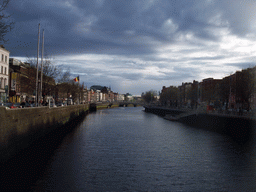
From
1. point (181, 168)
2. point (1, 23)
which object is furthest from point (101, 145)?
point (1, 23)

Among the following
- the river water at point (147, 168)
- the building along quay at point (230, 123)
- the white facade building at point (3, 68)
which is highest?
the white facade building at point (3, 68)

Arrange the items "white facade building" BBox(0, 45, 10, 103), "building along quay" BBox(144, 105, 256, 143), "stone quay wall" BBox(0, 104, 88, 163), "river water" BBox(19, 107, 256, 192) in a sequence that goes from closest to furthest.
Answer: "river water" BBox(19, 107, 256, 192) → "stone quay wall" BBox(0, 104, 88, 163) → "building along quay" BBox(144, 105, 256, 143) → "white facade building" BBox(0, 45, 10, 103)

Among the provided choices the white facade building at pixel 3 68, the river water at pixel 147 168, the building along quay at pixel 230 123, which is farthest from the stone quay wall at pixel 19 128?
the white facade building at pixel 3 68

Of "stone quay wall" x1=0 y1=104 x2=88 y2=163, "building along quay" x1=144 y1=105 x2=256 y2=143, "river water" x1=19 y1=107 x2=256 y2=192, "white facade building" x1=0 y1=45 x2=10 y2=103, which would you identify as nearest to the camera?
"river water" x1=19 y1=107 x2=256 y2=192

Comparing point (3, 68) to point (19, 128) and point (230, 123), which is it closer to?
point (19, 128)

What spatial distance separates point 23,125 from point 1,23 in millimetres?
8664

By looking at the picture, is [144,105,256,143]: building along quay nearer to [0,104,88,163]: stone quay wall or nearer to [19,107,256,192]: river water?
[19,107,256,192]: river water

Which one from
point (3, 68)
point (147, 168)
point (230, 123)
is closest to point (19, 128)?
point (147, 168)

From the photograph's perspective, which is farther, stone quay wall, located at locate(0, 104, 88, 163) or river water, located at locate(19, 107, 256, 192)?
stone quay wall, located at locate(0, 104, 88, 163)

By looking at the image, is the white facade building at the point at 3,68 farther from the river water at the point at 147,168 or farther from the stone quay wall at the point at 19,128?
the river water at the point at 147,168

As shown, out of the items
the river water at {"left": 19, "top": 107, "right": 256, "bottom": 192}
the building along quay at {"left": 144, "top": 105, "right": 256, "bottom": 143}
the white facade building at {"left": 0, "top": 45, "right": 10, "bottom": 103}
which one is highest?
the white facade building at {"left": 0, "top": 45, "right": 10, "bottom": 103}

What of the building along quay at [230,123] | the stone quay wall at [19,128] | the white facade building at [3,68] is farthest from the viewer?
the white facade building at [3,68]

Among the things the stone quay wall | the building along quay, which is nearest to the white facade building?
the stone quay wall

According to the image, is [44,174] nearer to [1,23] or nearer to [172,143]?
[1,23]
